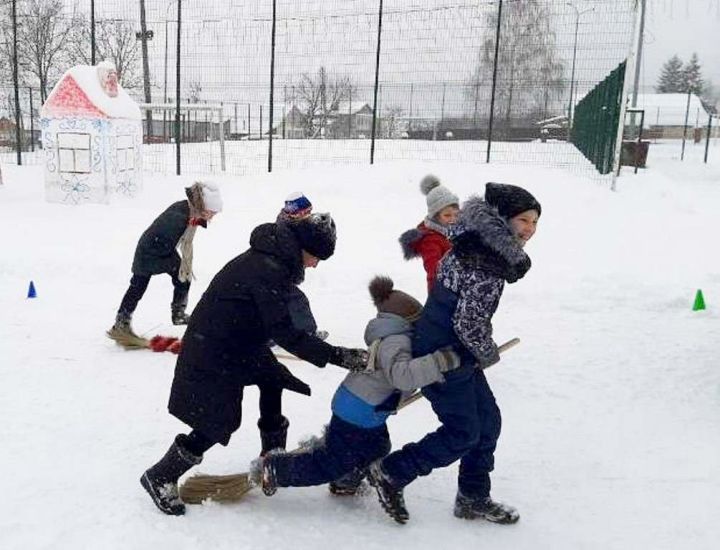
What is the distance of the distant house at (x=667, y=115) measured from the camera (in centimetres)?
4796

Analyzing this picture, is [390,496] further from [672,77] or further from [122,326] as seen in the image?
[672,77]

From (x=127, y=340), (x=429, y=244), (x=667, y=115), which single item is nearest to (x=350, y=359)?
(x=429, y=244)

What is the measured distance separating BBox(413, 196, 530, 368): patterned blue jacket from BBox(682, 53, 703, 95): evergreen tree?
8643 centimetres

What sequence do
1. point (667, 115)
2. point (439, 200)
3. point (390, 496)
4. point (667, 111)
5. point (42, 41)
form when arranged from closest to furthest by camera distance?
point (390, 496), point (439, 200), point (42, 41), point (667, 115), point (667, 111)

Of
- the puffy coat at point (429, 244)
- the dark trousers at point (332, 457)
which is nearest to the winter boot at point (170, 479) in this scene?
the dark trousers at point (332, 457)

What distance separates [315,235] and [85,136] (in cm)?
971

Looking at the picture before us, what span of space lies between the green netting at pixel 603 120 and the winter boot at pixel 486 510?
10082 millimetres

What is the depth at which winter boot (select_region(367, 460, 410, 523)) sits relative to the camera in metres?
3.17

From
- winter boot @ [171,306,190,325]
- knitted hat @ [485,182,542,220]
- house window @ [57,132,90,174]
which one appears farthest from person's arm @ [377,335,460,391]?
house window @ [57,132,90,174]

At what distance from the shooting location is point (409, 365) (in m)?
2.97

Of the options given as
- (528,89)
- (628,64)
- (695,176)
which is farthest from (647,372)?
(695,176)

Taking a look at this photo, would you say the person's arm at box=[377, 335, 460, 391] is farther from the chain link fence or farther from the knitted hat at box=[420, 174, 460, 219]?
the chain link fence

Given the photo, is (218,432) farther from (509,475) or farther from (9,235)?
(9,235)

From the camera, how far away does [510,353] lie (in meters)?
5.80
